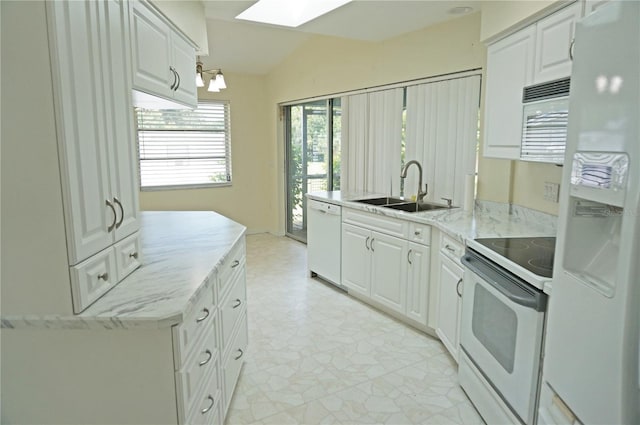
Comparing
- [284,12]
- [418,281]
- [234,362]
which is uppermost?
[284,12]

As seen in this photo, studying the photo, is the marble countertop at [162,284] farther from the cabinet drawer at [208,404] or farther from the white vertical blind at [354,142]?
the white vertical blind at [354,142]

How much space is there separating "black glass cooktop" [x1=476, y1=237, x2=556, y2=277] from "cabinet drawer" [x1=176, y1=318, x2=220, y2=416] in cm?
147

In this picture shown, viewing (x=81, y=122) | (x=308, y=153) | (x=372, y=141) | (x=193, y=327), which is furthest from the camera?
(x=308, y=153)

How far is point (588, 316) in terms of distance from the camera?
4.22 feet

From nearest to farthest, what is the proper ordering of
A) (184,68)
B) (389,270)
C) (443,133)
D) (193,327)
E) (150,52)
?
(193,327), (150,52), (184,68), (389,270), (443,133)

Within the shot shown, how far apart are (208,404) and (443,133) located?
2897 millimetres

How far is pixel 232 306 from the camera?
2336 mm

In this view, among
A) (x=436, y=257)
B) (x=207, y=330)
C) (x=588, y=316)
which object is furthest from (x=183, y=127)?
(x=588, y=316)

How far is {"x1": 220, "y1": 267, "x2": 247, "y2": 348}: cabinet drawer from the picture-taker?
7.05 feet

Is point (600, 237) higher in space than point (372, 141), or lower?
lower

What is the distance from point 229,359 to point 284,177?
4312 mm

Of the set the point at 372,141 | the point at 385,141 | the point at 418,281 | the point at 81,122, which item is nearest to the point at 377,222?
the point at 418,281

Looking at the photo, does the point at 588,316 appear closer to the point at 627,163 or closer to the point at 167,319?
the point at 627,163

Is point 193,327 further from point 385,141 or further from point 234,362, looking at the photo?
point 385,141
